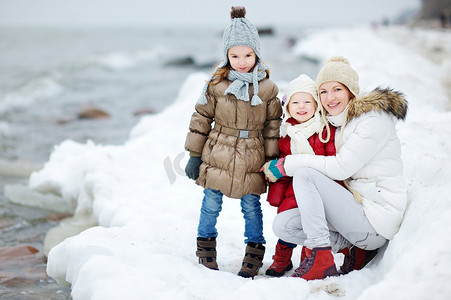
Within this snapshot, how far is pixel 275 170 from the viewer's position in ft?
9.87

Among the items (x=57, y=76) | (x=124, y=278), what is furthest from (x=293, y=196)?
(x=57, y=76)

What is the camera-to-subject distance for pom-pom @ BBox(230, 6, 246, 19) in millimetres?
3127

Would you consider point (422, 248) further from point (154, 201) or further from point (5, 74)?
point (5, 74)

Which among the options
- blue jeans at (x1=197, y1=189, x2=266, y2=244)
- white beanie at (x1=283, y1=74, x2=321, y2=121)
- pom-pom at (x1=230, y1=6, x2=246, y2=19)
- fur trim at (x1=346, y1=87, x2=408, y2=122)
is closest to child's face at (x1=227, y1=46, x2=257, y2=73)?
pom-pom at (x1=230, y1=6, x2=246, y2=19)

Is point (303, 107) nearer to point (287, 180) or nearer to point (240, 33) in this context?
point (287, 180)

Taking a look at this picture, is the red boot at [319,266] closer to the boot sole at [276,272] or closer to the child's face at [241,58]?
the boot sole at [276,272]

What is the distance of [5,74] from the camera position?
73.5 ft

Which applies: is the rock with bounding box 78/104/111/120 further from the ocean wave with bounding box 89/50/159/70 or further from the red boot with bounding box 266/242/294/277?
the ocean wave with bounding box 89/50/159/70

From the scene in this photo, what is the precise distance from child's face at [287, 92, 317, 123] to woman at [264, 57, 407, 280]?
0.23 m

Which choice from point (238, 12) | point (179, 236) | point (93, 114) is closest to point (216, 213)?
point (179, 236)

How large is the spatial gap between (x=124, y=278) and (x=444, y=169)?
221 centimetres

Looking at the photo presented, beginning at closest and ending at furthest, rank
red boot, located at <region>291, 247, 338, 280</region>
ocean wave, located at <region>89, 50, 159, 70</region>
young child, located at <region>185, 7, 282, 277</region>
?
red boot, located at <region>291, 247, 338, 280</region> < young child, located at <region>185, 7, 282, 277</region> < ocean wave, located at <region>89, 50, 159, 70</region>

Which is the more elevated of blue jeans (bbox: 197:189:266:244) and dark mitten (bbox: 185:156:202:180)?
dark mitten (bbox: 185:156:202:180)

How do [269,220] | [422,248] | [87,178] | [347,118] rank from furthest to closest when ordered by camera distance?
[87,178]
[269,220]
[347,118]
[422,248]
